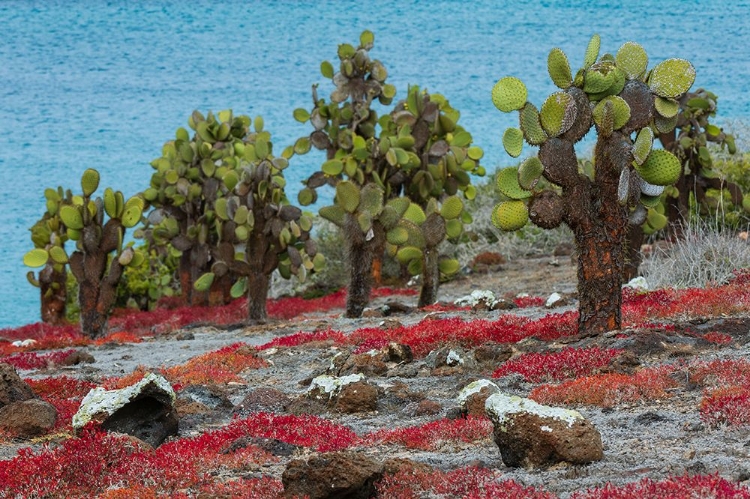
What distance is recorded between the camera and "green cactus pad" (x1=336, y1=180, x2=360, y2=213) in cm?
1669

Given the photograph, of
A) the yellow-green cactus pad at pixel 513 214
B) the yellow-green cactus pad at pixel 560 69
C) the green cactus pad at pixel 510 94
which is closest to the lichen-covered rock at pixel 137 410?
the yellow-green cactus pad at pixel 513 214

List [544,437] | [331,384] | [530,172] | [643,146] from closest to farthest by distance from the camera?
[544,437]
[331,384]
[643,146]
[530,172]

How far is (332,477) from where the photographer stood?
5.30 meters

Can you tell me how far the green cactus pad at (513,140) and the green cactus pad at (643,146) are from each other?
3.89ft

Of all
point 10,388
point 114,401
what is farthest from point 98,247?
point 114,401

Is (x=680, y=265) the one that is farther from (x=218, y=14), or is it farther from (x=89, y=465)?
(x=218, y=14)

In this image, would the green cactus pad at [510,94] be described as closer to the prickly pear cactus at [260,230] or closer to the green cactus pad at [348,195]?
the green cactus pad at [348,195]

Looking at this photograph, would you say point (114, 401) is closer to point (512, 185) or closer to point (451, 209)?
point (512, 185)

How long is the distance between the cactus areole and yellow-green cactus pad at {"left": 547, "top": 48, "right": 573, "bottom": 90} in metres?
0.01

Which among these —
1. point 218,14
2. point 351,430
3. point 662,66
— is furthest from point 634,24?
point 351,430

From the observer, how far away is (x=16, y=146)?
42938 mm

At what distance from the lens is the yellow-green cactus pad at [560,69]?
34.4 ft

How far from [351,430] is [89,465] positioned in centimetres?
206

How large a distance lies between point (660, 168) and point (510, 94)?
171 centimetres
